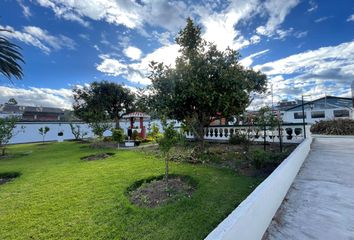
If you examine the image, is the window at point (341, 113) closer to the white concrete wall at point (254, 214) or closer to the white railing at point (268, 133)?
the white railing at point (268, 133)

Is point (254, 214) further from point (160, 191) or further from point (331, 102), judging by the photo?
point (331, 102)

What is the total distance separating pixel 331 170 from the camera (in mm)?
5105

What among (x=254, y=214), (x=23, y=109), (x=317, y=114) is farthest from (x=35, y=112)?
(x=317, y=114)

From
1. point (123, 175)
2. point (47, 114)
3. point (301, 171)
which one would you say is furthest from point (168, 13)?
point (47, 114)

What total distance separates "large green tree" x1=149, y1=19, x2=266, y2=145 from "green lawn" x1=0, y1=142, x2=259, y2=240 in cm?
265

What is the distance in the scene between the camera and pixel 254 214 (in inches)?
81.7

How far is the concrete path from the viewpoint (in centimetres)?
242

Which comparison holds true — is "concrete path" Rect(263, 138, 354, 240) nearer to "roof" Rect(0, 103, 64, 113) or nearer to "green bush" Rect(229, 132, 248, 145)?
"green bush" Rect(229, 132, 248, 145)

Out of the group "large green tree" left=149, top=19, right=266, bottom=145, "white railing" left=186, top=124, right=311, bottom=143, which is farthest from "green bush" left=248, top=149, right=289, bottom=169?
"white railing" left=186, top=124, right=311, bottom=143

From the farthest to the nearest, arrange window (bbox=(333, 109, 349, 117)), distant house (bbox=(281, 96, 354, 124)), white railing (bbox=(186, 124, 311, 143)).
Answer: window (bbox=(333, 109, 349, 117)) → distant house (bbox=(281, 96, 354, 124)) → white railing (bbox=(186, 124, 311, 143))

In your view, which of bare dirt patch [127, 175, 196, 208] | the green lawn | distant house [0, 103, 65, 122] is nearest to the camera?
the green lawn

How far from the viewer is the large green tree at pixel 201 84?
6.68 meters

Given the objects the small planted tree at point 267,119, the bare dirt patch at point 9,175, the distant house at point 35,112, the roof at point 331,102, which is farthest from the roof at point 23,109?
the roof at point 331,102

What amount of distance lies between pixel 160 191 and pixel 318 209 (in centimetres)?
282
